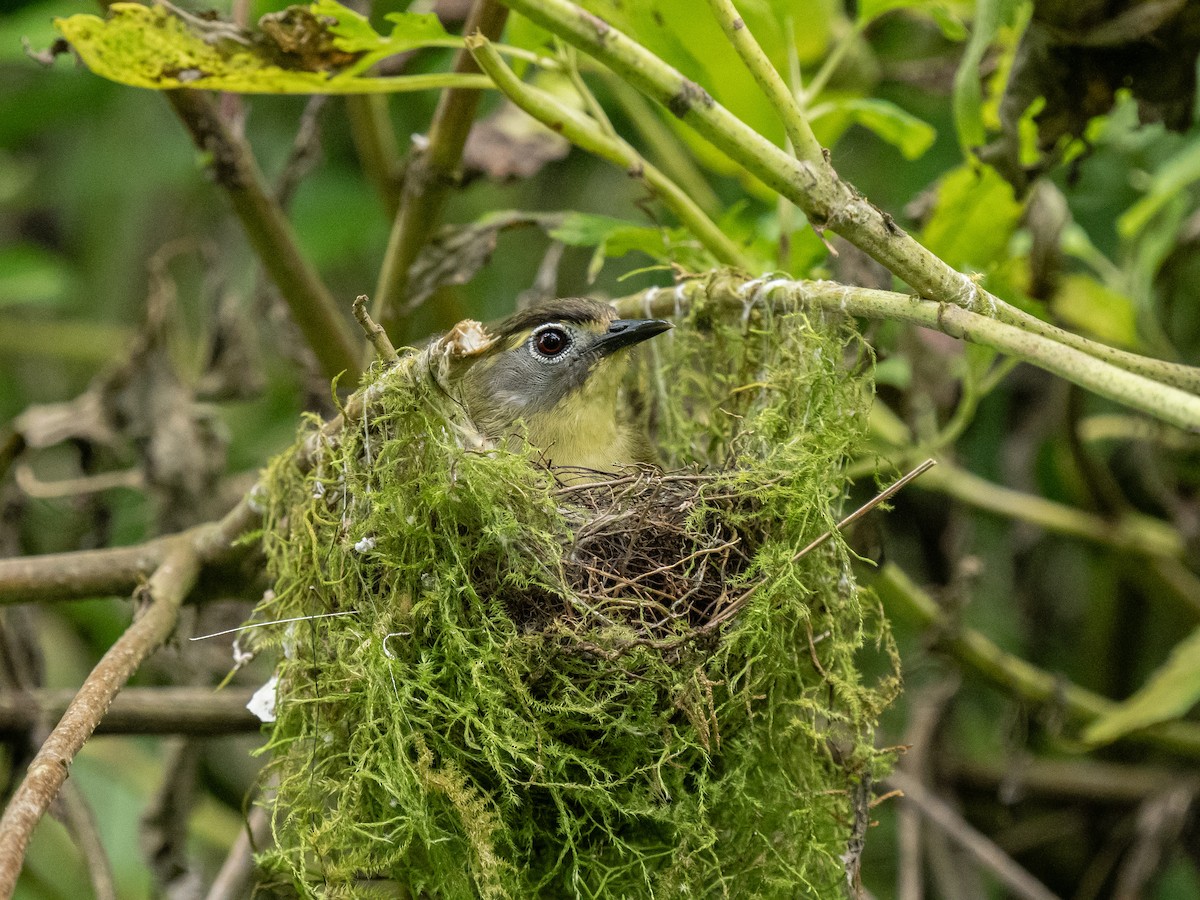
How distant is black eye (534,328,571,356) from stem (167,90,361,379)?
482mm

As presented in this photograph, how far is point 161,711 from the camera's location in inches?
120

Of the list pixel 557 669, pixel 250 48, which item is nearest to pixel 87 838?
pixel 557 669

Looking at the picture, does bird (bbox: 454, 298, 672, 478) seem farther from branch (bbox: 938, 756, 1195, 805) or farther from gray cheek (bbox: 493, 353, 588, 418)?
branch (bbox: 938, 756, 1195, 805)

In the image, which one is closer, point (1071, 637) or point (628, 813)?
point (628, 813)

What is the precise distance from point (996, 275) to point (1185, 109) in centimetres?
53

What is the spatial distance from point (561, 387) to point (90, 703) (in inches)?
60.3

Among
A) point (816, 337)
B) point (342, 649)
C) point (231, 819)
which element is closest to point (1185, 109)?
point (816, 337)

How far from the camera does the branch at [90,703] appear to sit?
1.65m

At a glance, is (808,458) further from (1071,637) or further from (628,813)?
(1071,637)

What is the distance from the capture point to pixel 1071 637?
464 cm

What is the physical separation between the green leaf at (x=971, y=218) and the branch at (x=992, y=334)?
0.56 m

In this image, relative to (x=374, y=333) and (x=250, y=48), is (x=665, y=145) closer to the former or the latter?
(x=250, y=48)

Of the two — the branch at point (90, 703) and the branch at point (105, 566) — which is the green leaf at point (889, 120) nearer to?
the branch at point (105, 566)

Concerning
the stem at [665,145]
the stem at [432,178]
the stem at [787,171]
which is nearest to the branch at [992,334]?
the stem at [787,171]
